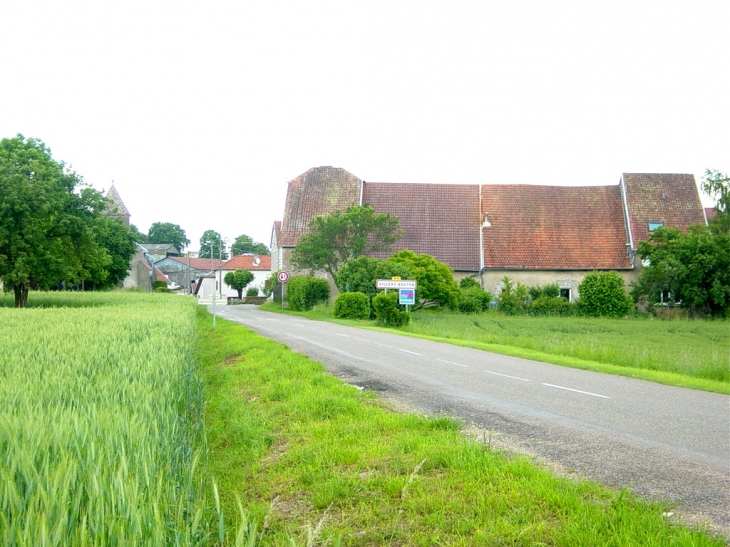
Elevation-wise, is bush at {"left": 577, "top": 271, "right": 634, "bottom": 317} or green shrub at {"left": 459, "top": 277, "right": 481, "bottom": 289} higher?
green shrub at {"left": 459, "top": 277, "right": 481, "bottom": 289}

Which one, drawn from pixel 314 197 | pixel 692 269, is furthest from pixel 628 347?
pixel 314 197

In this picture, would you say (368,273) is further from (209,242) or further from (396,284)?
(209,242)

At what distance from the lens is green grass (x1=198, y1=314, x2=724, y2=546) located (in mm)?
4422

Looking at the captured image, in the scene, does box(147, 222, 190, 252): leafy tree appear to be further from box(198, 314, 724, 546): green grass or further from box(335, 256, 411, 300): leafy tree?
box(198, 314, 724, 546): green grass

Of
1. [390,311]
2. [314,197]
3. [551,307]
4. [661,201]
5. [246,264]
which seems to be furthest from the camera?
[246,264]

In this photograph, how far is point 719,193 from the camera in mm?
49312

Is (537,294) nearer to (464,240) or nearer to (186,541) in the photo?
(464,240)

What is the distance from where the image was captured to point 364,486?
548 cm

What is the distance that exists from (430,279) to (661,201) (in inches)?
859

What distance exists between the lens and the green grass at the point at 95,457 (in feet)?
8.45

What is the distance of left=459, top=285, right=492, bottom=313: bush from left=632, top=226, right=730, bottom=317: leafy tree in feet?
35.1

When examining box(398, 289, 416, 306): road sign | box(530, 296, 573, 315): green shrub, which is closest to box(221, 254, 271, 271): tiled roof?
box(530, 296, 573, 315): green shrub

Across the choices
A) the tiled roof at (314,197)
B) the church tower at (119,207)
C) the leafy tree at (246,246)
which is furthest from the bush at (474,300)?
the leafy tree at (246,246)

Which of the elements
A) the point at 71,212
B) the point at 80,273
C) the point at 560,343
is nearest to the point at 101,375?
the point at 560,343
